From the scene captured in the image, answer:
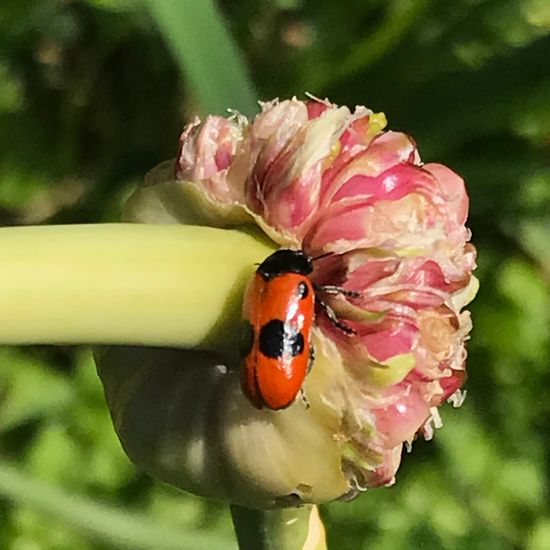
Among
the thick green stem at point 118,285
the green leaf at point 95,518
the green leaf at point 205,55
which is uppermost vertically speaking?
the thick green stem at point 118,285

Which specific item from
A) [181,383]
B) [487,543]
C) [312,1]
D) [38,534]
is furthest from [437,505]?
[181,383]

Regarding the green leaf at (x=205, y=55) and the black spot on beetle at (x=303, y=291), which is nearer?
the black spot on beetle at (x=303, y=291)

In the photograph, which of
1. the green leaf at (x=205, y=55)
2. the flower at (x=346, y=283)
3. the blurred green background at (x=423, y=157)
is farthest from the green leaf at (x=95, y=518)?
the flower at (x=346, y=283)

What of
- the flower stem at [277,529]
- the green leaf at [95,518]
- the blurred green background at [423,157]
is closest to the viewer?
the flower stem at [277,529]

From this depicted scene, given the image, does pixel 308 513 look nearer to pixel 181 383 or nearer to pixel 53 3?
pixel 181 383

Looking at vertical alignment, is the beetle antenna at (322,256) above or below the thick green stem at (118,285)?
below

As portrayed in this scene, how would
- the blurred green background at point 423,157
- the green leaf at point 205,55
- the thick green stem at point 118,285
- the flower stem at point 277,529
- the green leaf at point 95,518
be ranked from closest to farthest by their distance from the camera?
1. the thick green stem at point 118,285
2. the flower stem at point 277,529
3. the green leaf at point 205,55
4. the green leaf at point 95,518
5. the blurred green background at point 423,157

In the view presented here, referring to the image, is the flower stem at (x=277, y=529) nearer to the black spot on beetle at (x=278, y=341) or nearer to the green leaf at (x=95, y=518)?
the black spot on beetle at (x=278, y=341)

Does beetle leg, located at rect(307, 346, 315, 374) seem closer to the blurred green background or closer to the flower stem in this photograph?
the flower stem
